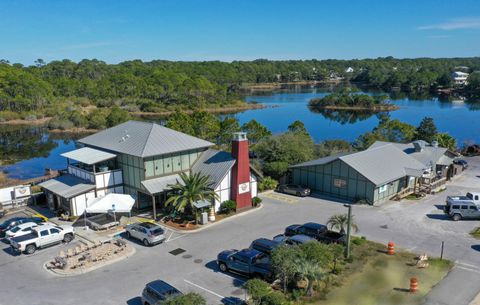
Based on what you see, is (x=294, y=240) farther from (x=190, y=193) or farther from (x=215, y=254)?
(x=190, y=193)

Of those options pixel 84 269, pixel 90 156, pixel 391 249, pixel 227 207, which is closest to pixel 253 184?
pixel 227 207

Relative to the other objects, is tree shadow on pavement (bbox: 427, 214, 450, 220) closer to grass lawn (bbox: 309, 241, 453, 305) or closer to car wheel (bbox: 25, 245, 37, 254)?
grass lawn (bbox: 309, 241, 453, 305)

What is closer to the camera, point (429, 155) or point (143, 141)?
point (143, 141)

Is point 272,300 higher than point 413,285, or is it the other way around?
point 272,300

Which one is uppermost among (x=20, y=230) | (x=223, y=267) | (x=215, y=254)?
(x=20, y=230)

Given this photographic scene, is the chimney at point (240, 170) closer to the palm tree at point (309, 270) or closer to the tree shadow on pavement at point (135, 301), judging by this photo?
the palm tree at point (309, 270)

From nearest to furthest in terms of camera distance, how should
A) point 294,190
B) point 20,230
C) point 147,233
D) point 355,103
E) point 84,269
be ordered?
point 84,269
point 147,233
point 20,230
point 294,190
point 355,103

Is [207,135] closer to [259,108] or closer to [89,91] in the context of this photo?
[259,108]

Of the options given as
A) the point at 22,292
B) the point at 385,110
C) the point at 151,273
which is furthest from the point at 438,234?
the point at 385,110
